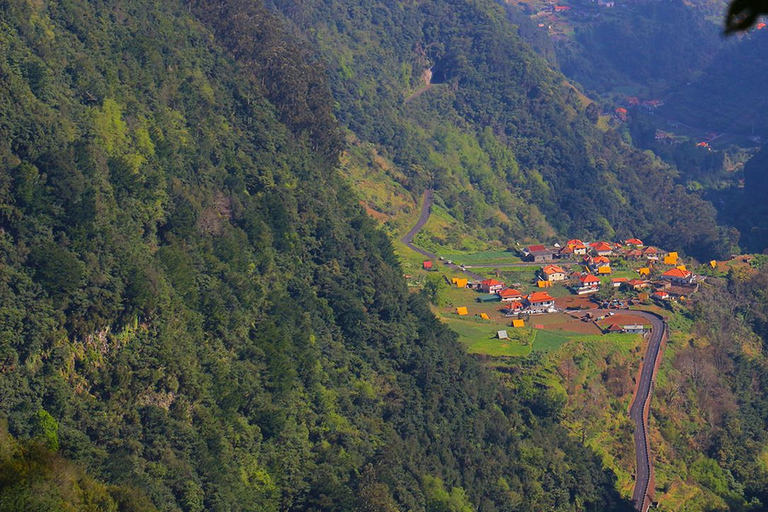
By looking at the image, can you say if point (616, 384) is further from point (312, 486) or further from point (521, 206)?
point (521, 206)

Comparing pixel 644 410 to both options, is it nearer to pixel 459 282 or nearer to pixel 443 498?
pixel 459 282

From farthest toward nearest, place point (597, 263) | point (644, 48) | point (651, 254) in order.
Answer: point (644, 48), point (651, 254), point (597, 263)

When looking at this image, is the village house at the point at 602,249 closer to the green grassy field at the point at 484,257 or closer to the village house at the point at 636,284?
the green grassy field at the point at 484,257

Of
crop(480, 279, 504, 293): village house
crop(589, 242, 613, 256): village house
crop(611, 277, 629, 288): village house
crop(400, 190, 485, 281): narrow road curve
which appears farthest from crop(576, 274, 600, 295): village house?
crop(589, 242, 613, 256): village house

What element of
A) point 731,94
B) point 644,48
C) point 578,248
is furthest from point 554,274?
point 644,48

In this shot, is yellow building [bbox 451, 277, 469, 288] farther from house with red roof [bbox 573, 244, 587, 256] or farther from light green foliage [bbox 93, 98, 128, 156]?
light green foliage [bbox 93, 98, 128, 156]

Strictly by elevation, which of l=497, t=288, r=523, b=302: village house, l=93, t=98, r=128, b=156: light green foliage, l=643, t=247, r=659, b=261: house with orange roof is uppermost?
l=93, t=98, r=128, b=156: light green foliage

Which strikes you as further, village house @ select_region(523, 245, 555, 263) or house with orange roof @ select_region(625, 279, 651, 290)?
village house @ select_region(523, 245, 555, 263)
